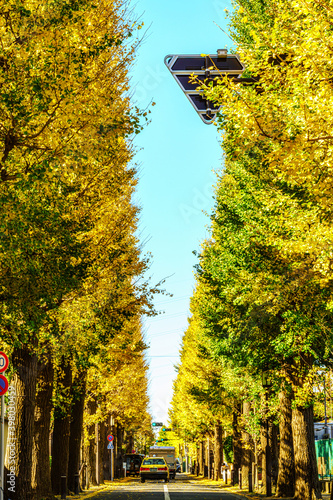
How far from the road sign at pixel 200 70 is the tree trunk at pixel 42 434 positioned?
10899 millimetres

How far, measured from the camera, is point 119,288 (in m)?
17.6

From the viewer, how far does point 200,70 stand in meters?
9.07

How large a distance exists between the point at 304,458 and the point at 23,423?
7.73 meters

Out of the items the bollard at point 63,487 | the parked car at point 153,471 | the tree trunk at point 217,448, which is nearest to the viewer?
the bollard at point 63,487

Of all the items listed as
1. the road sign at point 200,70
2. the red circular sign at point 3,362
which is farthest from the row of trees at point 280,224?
the red circular sign at point 3,362

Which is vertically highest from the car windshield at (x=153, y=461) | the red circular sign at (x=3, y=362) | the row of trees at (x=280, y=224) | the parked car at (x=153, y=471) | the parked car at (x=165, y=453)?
the row of trees at (x=280, y=224)

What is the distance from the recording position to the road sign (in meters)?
9.01

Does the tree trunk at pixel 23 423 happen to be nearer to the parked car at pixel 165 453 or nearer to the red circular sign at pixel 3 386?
the red circular sign at pixel 3 386

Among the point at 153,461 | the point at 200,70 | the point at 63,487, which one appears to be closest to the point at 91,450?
the point at 153,461

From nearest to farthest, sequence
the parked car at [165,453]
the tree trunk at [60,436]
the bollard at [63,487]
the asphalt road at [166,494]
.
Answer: the bollard at [63,487] → the tree trunk at [60,436] → the asphalt road at [166,494] → the parked car at [165,453]

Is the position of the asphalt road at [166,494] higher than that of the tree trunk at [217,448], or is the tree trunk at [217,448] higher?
the tree trunk at [217,448]

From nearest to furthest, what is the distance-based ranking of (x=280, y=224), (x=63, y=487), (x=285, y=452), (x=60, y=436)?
(x=280, y=224)
(x=63, y=487)
(x=285, y=452)
(x=60, y=436)

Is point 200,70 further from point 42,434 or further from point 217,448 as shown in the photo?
point 217,448

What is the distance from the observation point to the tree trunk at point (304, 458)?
60.3 feet
